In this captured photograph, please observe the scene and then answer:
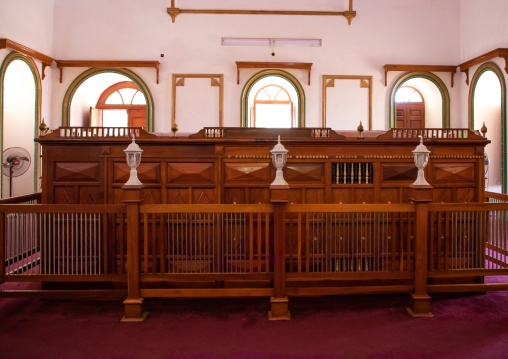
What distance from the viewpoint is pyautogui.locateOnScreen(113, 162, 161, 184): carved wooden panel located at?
12.2ft

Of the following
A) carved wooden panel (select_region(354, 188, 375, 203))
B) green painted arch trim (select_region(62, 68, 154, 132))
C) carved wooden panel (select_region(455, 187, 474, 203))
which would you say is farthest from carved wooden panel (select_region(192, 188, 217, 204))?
green painted arch trim (select_region(62, 68, 154, 132))

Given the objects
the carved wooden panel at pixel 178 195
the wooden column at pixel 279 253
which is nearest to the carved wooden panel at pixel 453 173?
the wooden column at pixel 279 253

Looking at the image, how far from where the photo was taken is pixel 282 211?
2.86 meters

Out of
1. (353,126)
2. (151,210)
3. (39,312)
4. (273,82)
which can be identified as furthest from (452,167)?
(273,82)

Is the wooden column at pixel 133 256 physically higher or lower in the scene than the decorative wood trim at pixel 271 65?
lower

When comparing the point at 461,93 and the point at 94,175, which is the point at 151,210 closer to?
the point at 94,175

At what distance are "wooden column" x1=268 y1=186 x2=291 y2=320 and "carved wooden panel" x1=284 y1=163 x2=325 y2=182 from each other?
0.93m

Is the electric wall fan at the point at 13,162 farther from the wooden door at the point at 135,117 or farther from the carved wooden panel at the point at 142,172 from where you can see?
the carved wooden panel at the point at 142,172

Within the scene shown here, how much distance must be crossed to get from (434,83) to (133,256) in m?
8.78

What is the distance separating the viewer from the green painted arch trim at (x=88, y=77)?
863 cm

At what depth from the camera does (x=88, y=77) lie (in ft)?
28.5

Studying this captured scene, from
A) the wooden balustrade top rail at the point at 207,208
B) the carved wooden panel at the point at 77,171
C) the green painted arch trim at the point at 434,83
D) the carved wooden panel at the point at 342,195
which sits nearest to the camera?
the wooden balustrade top rail at the point at 207,208

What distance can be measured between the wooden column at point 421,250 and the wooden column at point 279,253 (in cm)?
105

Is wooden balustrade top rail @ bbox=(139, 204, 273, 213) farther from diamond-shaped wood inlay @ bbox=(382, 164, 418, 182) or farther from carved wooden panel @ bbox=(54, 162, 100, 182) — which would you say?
diamond-shaped wood inlay @ bbox=(382, 164, 418, 182)
